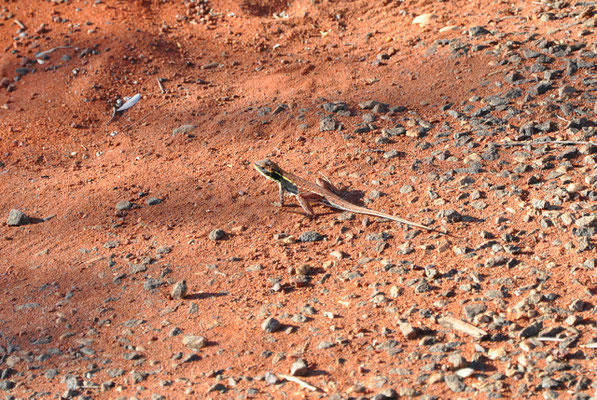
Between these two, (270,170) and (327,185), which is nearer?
(327,185)

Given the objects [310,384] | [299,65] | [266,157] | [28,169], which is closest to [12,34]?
[28,169]

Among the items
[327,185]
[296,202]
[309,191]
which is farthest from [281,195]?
[327,185]

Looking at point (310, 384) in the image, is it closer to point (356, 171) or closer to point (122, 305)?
point (122, 305)

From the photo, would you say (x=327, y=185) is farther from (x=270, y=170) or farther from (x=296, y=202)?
(x=270, y=170)

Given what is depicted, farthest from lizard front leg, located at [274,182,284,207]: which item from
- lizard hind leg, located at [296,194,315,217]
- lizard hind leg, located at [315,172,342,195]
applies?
lizard hind leg, located at [315,172,342,195]

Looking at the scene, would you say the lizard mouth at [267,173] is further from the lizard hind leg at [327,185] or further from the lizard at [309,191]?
the lizard hind leg at [327,185]

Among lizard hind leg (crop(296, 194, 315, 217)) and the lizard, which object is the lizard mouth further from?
lizard hind leg (crop(296, 194, 315, 217))
